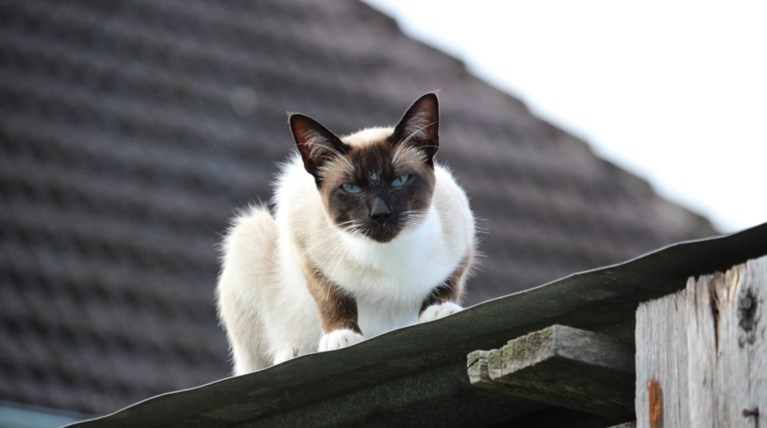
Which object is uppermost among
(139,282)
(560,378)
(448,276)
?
(139,282)

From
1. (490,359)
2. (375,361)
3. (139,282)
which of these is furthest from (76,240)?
(490,359)

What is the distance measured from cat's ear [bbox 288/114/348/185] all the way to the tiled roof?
1.54 m

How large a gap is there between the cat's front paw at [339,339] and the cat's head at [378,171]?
294 mm

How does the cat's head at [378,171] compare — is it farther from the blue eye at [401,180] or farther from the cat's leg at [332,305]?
the cat's leg at [332,305]

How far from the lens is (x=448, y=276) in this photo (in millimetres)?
3469

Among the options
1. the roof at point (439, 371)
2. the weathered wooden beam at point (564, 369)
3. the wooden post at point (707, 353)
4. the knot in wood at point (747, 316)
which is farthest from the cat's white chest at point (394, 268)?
the knot in wood at point (747, 316)

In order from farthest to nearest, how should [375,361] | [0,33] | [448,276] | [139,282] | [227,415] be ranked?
[0,33], [139,282], [448,276], [227,415], [375,361]

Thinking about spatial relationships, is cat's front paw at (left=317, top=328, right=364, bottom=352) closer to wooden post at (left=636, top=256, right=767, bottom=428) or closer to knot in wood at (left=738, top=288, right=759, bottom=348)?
wooden post at (left=636, top=256, right=767, bottom=428)

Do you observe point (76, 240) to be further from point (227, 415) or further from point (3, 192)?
point (227, 415)

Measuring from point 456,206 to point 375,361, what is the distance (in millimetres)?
1217

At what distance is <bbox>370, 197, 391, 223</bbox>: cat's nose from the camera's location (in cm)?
337

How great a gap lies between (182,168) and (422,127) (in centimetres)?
207

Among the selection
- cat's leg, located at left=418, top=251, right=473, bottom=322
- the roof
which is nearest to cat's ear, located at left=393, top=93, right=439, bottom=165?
cat's leg, located at left=418, top=251, right=473, bottom=322

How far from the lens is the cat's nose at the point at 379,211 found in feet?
11.0
